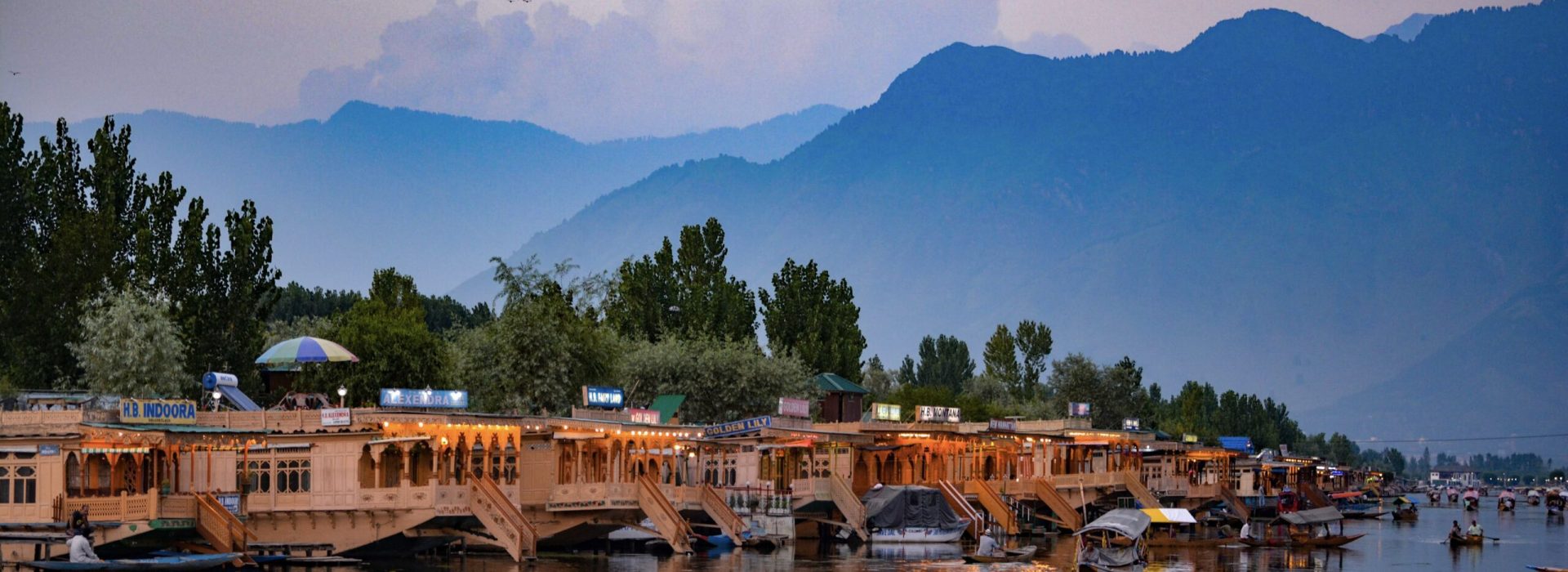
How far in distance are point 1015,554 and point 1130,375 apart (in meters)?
117

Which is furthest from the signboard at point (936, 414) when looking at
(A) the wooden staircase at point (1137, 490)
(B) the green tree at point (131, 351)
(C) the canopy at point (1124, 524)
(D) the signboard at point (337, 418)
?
(D) the signboard at point (337, 418)

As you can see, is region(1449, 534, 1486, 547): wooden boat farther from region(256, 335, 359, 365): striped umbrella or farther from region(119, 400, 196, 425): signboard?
region(119, 400, 196, 425): signboard

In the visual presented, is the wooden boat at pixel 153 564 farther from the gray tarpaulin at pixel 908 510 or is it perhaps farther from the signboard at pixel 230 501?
the gray tarpaulin at pixel 908 510

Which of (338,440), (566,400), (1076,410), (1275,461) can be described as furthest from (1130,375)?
(338,440)

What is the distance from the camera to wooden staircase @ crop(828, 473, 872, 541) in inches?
3359

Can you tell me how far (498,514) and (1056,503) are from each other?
46458 millimetres

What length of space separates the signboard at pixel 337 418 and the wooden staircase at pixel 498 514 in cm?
491

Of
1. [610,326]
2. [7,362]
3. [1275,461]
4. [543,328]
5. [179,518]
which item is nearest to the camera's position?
[179,518]

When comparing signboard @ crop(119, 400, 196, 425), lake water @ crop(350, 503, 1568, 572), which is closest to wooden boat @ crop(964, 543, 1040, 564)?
lake water @ crop(350, 503, 1568, 572)

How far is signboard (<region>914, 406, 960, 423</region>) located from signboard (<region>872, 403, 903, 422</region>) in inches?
45.0

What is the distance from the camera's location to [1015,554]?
7612 centimetres

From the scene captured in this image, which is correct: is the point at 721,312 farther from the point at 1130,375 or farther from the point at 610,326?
the point at 1130,375

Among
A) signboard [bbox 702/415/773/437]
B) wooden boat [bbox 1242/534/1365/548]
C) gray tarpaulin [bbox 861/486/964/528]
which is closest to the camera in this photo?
signboard [bbox 702/415/773/437]

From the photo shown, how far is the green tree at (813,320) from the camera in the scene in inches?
4968
